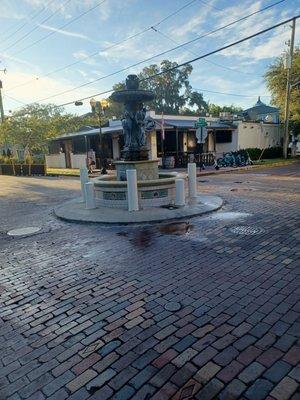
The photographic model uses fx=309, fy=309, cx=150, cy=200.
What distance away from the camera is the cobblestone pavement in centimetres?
261

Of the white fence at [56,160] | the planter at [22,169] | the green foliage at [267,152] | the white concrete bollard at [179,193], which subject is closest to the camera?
the white concrete bollard at [179,193]

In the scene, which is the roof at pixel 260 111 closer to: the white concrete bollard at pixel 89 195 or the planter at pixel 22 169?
the planter at pixel 22 169

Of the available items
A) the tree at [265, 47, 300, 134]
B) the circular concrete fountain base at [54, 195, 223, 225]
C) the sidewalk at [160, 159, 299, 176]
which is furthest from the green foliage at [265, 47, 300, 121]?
the circular concrete fountain base at [54, 195, 223, 225]

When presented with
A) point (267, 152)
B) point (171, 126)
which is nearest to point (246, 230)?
point (171, 126)

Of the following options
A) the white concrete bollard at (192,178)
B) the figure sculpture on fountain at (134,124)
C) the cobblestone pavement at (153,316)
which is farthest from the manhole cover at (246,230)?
the figure sculpture on fountain at (134,124)

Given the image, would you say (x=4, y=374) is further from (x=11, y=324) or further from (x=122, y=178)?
(x=122, y=178)

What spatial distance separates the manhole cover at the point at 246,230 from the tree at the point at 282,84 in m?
26.9

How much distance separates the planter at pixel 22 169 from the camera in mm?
27875

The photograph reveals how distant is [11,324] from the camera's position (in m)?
3.64

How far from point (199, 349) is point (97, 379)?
3.22ft

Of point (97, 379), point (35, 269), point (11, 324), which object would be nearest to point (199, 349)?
point (97, 379)

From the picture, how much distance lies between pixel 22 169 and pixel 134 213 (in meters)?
24.4

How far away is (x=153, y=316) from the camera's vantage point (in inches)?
141

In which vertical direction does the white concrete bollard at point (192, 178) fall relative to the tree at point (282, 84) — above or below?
below
